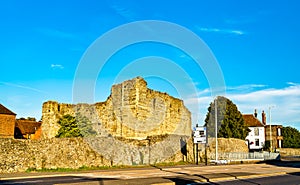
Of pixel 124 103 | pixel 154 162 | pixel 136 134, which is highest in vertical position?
pixel 124 103

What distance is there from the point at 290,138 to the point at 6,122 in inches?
2595

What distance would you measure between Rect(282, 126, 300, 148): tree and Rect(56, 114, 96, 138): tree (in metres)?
59.5

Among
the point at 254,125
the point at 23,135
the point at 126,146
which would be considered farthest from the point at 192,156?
the point at 254,125

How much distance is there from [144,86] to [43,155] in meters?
18.2

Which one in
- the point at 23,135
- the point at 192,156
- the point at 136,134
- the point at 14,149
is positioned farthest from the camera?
the point at 23,135

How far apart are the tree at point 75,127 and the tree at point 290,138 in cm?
5950

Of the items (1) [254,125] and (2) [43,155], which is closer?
(2) [43,155]

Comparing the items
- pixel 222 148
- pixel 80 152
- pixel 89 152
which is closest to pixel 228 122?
pixel 222 148

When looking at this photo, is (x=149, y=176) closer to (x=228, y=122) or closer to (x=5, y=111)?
(x=5, y=111)

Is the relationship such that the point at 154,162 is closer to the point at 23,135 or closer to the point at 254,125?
the point at 23,135

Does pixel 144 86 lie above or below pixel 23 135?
above

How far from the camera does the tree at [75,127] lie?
139 ft

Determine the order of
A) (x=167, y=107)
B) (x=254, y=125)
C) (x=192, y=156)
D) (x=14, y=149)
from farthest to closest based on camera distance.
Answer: (x=254, y=125) → (x=167, y=107) → (x=192, y=156) → (x=14, y=149)

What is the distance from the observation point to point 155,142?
1377 inches
